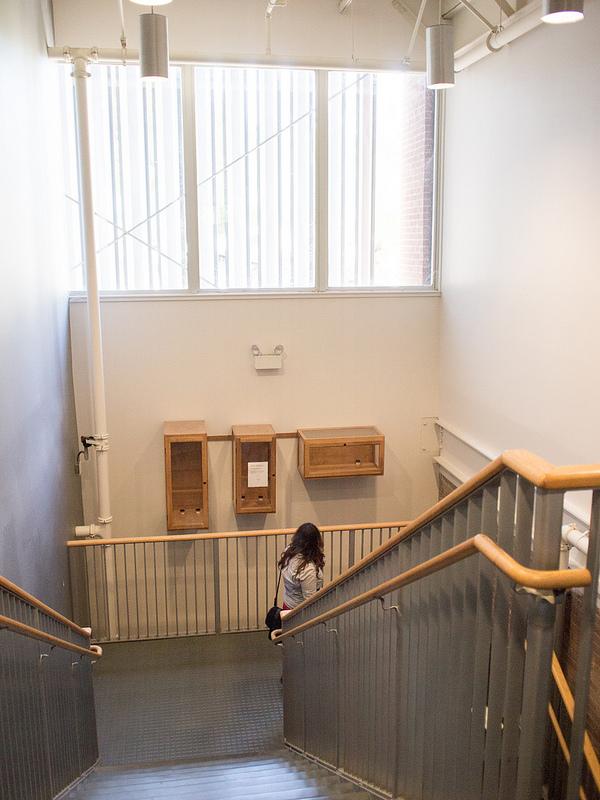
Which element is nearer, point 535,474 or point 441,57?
point 535,474

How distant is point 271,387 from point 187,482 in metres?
1.08

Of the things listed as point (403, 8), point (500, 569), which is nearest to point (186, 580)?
point (403, 8)

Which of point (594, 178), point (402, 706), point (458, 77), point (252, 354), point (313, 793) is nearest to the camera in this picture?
point (402, 706)

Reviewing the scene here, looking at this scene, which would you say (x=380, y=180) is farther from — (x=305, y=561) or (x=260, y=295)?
(x=305, y=561)

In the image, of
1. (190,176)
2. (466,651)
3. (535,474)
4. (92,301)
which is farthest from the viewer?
(190,176)

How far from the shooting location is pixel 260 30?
20.3 feet

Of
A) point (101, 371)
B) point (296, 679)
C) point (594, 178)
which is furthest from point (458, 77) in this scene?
point (296, 679)

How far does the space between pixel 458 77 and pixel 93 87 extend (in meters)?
2.92

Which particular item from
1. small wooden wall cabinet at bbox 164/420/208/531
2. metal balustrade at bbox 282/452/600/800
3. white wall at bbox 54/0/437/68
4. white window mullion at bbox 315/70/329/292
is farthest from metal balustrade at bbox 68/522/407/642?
white wall at bbox 54/0/437/68

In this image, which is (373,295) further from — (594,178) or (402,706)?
(402,706)

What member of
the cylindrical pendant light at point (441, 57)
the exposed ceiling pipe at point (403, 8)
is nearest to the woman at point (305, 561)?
the cylindrical pendant light at point (441, 57)

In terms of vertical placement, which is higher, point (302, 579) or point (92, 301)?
point (92, 301)

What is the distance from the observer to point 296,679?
14.8 feet

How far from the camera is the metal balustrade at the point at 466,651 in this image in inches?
60.0
